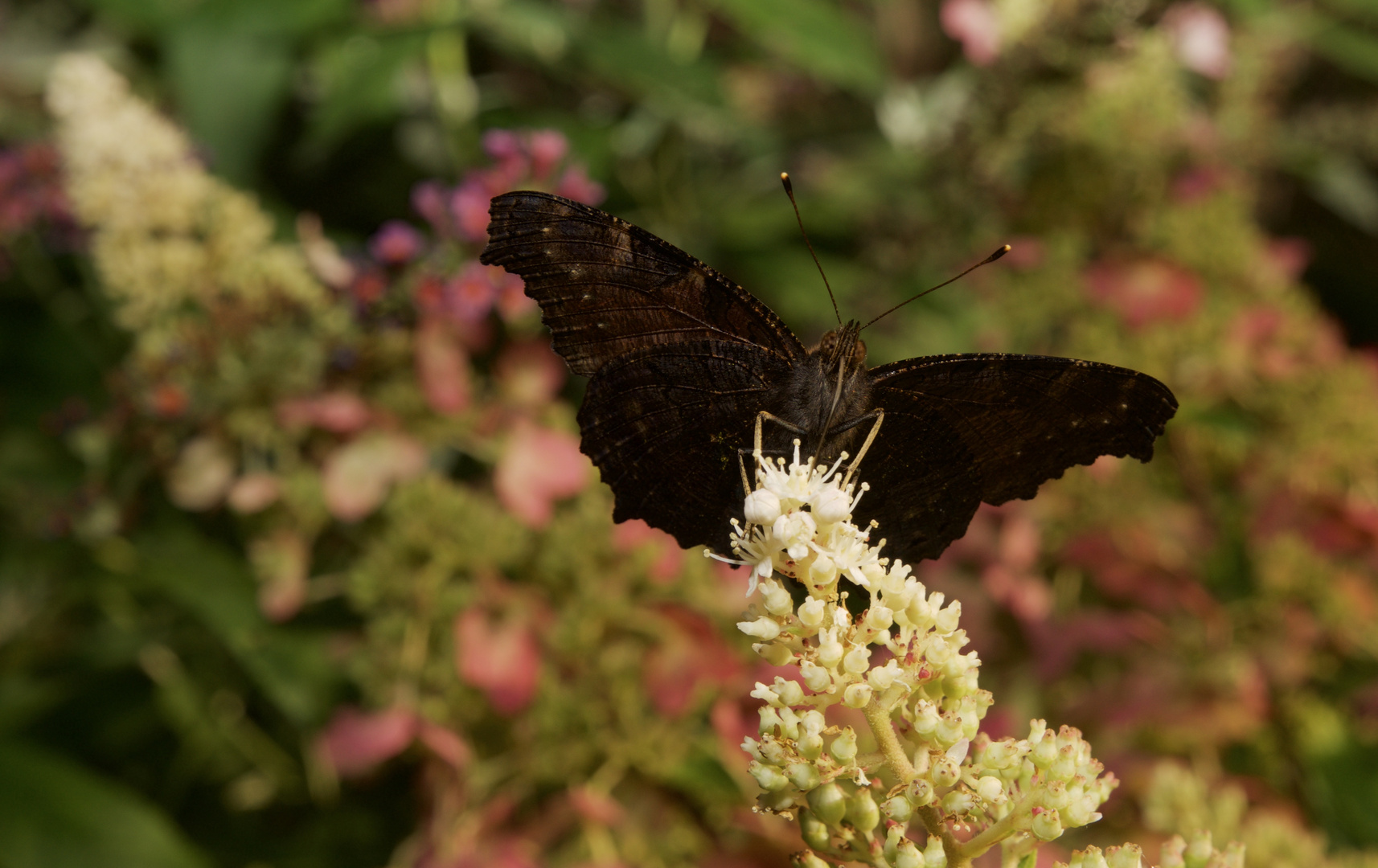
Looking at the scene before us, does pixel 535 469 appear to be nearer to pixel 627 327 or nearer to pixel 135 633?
pixel 627 327

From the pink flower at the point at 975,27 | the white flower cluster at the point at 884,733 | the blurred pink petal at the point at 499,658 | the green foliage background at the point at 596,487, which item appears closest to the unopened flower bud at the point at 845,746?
the white flower cluster at the point at 884,733

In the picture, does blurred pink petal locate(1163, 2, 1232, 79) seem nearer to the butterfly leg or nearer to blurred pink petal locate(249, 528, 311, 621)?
the butterfly leg

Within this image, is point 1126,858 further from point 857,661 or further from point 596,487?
point 596,487

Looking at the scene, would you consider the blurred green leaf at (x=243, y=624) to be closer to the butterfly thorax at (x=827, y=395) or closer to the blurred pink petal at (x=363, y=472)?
the blurred pink petal at (x=363, y=472)

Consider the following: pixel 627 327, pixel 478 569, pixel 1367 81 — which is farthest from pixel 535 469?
pixel 1367 81

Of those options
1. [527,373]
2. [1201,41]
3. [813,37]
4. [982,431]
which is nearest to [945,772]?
[982,431]

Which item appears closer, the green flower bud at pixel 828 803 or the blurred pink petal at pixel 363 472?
the green flower bud at pixel 828 803
